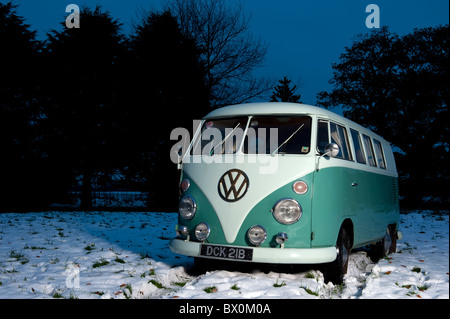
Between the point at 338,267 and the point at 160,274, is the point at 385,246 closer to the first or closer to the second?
the point at 338,267

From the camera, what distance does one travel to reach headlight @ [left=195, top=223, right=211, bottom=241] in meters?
6.57

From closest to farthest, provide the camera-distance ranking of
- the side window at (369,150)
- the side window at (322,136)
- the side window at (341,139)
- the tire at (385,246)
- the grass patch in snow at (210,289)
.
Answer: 1. the grass patch in snow at (210,289)
2. the side window at (322,136)
3. the side window at (341,139)
4. the side window at (369,150)
5. the tire at (385,246)

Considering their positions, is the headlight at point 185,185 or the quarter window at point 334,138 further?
the headlight at point 185,185

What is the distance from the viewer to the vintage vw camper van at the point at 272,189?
20.5ft

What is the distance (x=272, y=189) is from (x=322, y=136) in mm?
1101

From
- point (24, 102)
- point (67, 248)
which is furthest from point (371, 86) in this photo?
point (67, 248)

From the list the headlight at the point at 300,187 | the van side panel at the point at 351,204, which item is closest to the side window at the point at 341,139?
the van side panel at the point at 351,204

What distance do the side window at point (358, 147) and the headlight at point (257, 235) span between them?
237cm

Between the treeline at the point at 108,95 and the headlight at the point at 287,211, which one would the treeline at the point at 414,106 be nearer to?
the treeline at the point at 108,95

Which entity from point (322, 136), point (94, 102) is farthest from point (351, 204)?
point (94, 102)

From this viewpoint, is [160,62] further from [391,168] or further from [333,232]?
[333,232]

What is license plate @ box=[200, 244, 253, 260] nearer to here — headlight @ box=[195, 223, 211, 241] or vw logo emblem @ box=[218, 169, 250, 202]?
headlight @ box=[195, 223, 211, 241]

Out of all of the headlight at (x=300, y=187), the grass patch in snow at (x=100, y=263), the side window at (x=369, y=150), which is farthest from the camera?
the side window at (x=369, y=150)

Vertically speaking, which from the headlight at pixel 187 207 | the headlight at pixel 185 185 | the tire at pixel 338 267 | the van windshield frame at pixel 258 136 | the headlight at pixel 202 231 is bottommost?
the tire at pixel 338 267
